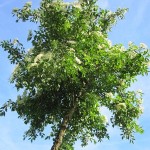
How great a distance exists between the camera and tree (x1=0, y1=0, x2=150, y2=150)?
2150 cm

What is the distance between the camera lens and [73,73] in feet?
68.2

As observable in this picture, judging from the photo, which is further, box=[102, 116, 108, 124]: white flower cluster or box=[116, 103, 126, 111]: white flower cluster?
box=[102, 116, 108, 124]: white flower cluster

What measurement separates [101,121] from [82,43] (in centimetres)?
591

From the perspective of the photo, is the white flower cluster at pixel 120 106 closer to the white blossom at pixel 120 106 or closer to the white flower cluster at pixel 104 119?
the white blossom at pixel 120 106

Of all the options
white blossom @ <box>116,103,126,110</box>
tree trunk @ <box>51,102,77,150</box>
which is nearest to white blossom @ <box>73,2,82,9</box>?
tree trunk @ <box>51,102,77,150</box>

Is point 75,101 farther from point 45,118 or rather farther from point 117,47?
point 117,47

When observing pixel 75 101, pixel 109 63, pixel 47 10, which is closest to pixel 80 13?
pixel 47 10

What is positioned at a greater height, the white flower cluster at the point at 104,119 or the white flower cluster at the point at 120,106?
the white flower cluster at the point at 120,106

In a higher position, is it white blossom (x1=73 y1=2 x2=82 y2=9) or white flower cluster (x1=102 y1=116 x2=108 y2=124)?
white blossom (x1=73 y1=2 x2=82 y2=9)

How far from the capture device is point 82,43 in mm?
21828

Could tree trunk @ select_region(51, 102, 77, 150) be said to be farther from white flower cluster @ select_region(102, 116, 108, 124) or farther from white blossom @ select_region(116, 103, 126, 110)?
white blossom @ select_region(116, 103, 126, 110)

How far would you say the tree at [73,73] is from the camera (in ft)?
70.5

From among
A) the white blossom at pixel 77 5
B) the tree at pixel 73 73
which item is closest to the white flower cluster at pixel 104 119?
the tree at pixel 73 73

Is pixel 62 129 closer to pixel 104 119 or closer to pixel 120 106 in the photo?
pixel 104 119
